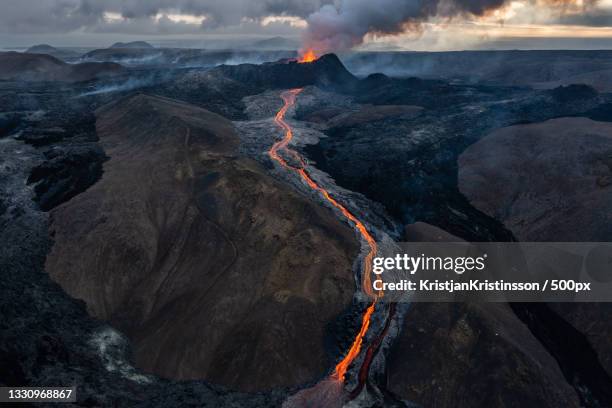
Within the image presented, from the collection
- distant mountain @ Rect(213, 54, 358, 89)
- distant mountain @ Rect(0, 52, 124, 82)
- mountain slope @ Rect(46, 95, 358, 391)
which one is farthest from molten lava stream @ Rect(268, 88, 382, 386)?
distant mountain @ Rect(0, 52, 124, 82)

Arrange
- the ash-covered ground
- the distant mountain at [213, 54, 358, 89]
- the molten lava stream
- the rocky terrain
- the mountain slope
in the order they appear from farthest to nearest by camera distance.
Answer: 1. the distant mountain at [213, 54, 358, 89]
2. the rocky terrain
3. the molten lava stream
4. the mountain slope
5. the ash-covered ground

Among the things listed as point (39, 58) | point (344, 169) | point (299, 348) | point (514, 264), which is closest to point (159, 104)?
point (344, 169)

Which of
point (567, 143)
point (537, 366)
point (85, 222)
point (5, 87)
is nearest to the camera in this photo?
point (537, 366)

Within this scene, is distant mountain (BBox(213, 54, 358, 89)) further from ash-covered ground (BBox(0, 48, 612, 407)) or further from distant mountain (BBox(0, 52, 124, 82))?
ash-covered ground (BBox(0, 48, 612, 407))

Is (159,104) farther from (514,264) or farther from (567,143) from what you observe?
(567,143)

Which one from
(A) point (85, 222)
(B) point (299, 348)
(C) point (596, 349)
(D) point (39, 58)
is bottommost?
(C) point (596, 349)
